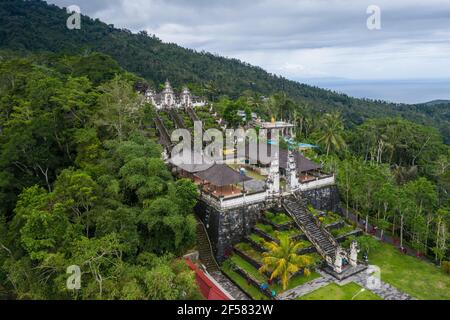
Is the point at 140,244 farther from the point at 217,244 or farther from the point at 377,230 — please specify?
the point at 377,230

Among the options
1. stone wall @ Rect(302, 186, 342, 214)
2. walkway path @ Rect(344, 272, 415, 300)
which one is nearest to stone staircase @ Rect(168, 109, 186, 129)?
stone wall @ Rect(302, 186, 342, 214)

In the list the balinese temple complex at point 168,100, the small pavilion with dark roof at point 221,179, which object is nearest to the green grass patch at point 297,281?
the small pavilion with dark roof at point 221,179

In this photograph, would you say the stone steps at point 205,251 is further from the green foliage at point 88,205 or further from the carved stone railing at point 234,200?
the carved stone railing at point 234,200

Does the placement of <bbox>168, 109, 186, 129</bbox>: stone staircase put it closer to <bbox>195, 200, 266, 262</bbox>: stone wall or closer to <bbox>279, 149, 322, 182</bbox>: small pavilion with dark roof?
<bbox>279, 149, 322, 182</bbox>: small pavilion with dark roof
